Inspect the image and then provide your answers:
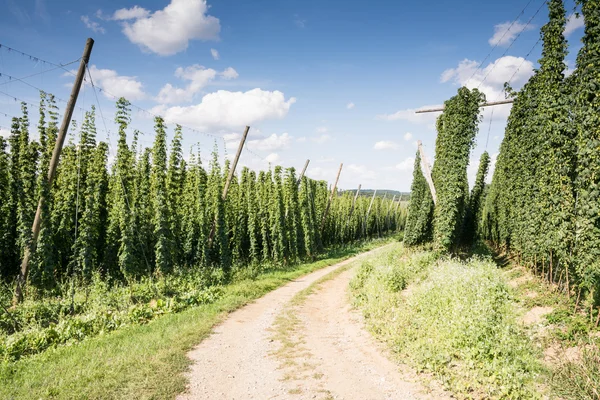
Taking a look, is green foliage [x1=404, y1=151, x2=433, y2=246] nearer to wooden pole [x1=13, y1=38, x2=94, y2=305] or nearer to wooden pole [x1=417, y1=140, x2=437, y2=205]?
wooden pole [x1=417, y1=140, x2=437, y2=205]

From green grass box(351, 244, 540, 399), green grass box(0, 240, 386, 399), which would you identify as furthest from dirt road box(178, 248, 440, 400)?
green grass box(351, 244, 540, 399)

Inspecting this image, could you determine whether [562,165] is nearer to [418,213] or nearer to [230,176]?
[418,213]

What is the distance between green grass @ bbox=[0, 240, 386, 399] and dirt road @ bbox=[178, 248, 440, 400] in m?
0.41

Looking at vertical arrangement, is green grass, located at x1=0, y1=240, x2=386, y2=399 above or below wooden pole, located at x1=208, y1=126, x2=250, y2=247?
below

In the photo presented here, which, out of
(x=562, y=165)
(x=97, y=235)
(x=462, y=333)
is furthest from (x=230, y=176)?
(x=562, y=165)

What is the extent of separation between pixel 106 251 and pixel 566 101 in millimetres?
16795

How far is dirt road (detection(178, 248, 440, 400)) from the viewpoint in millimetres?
5977

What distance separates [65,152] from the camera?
14.5 m

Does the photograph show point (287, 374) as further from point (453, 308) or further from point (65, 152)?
point (65, 152)

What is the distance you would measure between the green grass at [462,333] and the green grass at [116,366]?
4.84 m

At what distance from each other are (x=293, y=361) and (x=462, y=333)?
360cm

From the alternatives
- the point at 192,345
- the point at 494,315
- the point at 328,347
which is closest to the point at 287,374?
the point at 328,347

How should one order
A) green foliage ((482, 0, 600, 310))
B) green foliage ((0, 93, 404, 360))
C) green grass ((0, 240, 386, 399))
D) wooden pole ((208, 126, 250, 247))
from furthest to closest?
wooden pole ((208, 126, 250, 247)) < green foliage ((0, 93, 404, 360)) < green foliage ((482, 0, 600, 310)) < green grass ((0, 240, 386, 399))

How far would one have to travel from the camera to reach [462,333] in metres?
6.61
